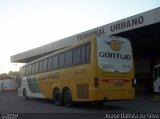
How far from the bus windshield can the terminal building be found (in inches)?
269

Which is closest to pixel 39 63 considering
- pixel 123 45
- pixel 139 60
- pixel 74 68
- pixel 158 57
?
pixel 74 68

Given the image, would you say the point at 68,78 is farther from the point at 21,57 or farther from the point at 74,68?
the point at 21,57

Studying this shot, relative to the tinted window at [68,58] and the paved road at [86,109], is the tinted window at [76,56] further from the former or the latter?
the paved road at [86,109]

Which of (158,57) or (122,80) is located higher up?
(158,57)

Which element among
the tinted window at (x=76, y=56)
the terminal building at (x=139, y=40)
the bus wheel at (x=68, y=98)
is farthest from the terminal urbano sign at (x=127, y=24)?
the bus wheel at (x=68, y=98)

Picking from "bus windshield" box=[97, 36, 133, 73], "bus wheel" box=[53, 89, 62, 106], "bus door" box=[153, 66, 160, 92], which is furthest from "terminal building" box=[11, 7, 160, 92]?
"bus wheel" box=[53, 89, 62, 106]

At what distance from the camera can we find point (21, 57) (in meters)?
48.2

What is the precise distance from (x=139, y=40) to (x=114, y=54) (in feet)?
60.3

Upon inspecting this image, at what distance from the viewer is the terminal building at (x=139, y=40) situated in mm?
25544

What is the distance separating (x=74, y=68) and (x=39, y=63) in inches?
268

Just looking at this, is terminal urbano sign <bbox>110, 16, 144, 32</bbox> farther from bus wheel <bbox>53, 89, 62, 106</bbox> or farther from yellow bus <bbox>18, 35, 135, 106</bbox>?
bus wheel <bbox>53, 89, 62, 106</bbox>

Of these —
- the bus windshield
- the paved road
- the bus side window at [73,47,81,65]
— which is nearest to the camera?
the paved road

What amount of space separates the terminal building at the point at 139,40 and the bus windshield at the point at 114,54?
6839 millimetres

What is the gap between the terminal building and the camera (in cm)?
2554
